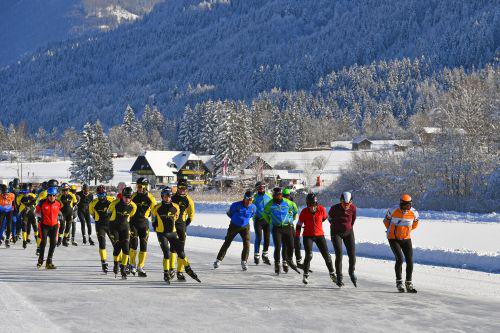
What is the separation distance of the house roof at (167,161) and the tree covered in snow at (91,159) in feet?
22.4

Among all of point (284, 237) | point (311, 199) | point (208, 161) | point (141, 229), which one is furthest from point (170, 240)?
point (208, 161)

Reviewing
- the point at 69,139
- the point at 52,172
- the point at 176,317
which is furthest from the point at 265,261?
the point at 69,139

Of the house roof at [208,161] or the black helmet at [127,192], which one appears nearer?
the black helmet at [127,192]

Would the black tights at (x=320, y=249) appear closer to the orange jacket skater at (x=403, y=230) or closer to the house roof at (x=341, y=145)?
the orange jacket skater at (x=403, y=230)

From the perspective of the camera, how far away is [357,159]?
55500 mm

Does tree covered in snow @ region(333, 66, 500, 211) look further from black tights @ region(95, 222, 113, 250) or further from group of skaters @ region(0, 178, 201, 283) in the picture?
group of skaters @ region(0, 178, 201, 283)

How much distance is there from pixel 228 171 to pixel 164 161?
1912 centimetres

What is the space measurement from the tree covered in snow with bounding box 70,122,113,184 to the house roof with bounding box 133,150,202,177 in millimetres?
6827

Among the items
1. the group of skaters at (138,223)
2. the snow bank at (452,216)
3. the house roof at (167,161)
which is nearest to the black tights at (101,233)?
the group of skaters at (138,223)

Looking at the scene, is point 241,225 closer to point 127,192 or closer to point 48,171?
point 127,192

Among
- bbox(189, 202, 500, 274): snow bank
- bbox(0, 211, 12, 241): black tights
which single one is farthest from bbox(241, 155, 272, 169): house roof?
bbox(0, 211, 12, 241): black tights

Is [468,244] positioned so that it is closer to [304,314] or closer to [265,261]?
[265,261]

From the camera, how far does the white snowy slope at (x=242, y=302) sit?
28.0 ft

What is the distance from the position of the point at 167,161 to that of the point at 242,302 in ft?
276
